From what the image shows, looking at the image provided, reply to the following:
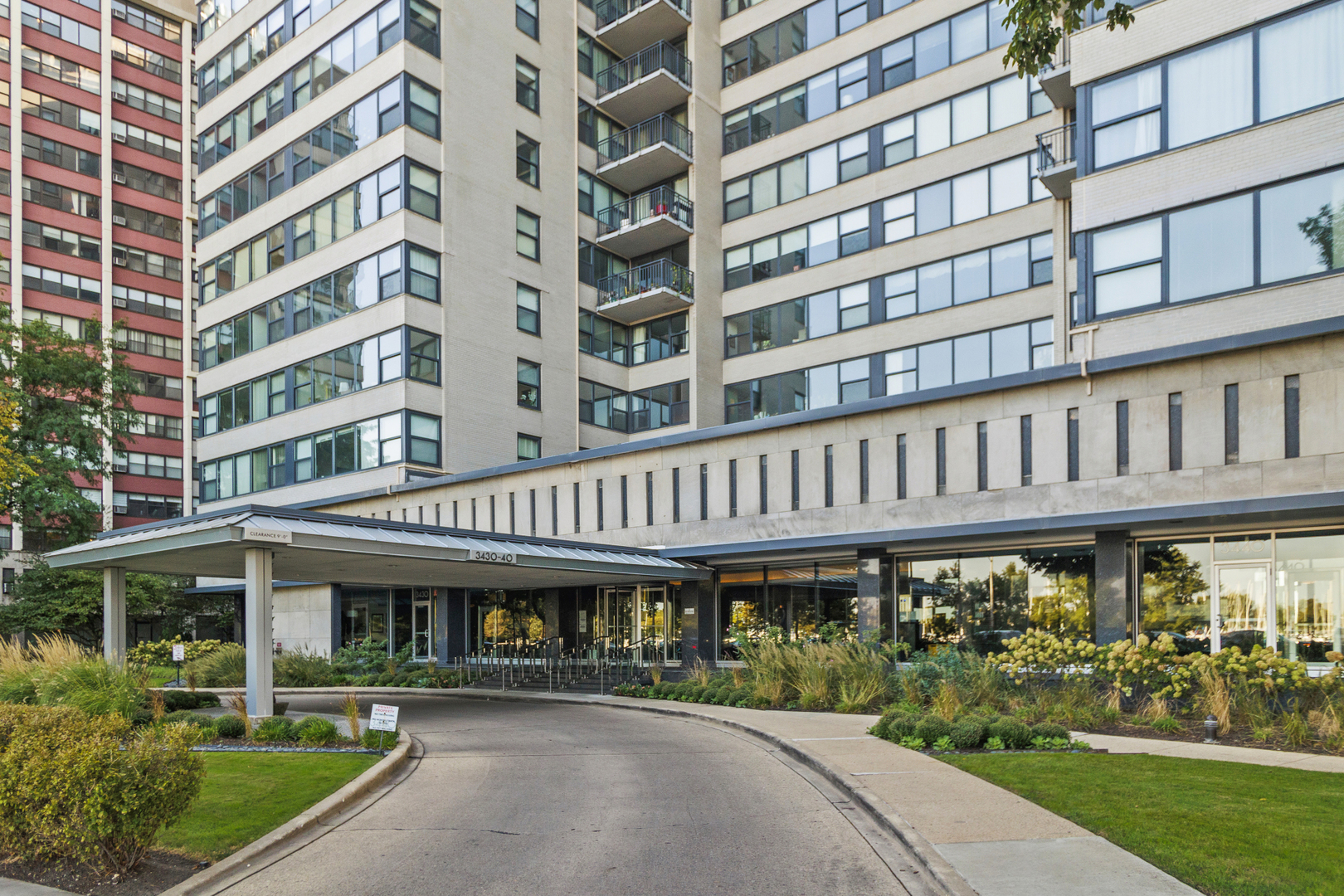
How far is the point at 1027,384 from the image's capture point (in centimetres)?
2245

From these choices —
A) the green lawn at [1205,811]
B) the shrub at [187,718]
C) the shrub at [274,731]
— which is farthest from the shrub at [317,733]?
the green lawn at [1205,811]

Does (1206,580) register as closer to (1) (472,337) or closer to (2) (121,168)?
(1) (472,337)

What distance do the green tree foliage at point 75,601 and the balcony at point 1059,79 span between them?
39121 millimetres

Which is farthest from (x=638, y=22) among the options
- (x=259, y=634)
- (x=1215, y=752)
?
(x=1215, y=752)

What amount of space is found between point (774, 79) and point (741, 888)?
37.8m

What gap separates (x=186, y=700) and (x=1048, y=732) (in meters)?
18.3

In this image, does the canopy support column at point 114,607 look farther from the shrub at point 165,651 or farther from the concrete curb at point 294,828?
the concrete curb at point 294,828

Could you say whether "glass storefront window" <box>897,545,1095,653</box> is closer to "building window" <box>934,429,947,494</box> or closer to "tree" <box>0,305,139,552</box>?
"building window" <box>934,429,947,494</box>

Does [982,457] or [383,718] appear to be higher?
[982,457]

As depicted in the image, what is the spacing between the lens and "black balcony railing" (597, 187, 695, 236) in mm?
40938

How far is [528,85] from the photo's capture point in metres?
40.7

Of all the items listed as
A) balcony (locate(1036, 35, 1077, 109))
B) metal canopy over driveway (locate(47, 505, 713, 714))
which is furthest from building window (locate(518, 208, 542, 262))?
balcony (locate(1036, 35, 1077, 109))

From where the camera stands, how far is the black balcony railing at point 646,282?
→ 40812 millimetres

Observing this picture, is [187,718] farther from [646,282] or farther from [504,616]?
[646,282]
